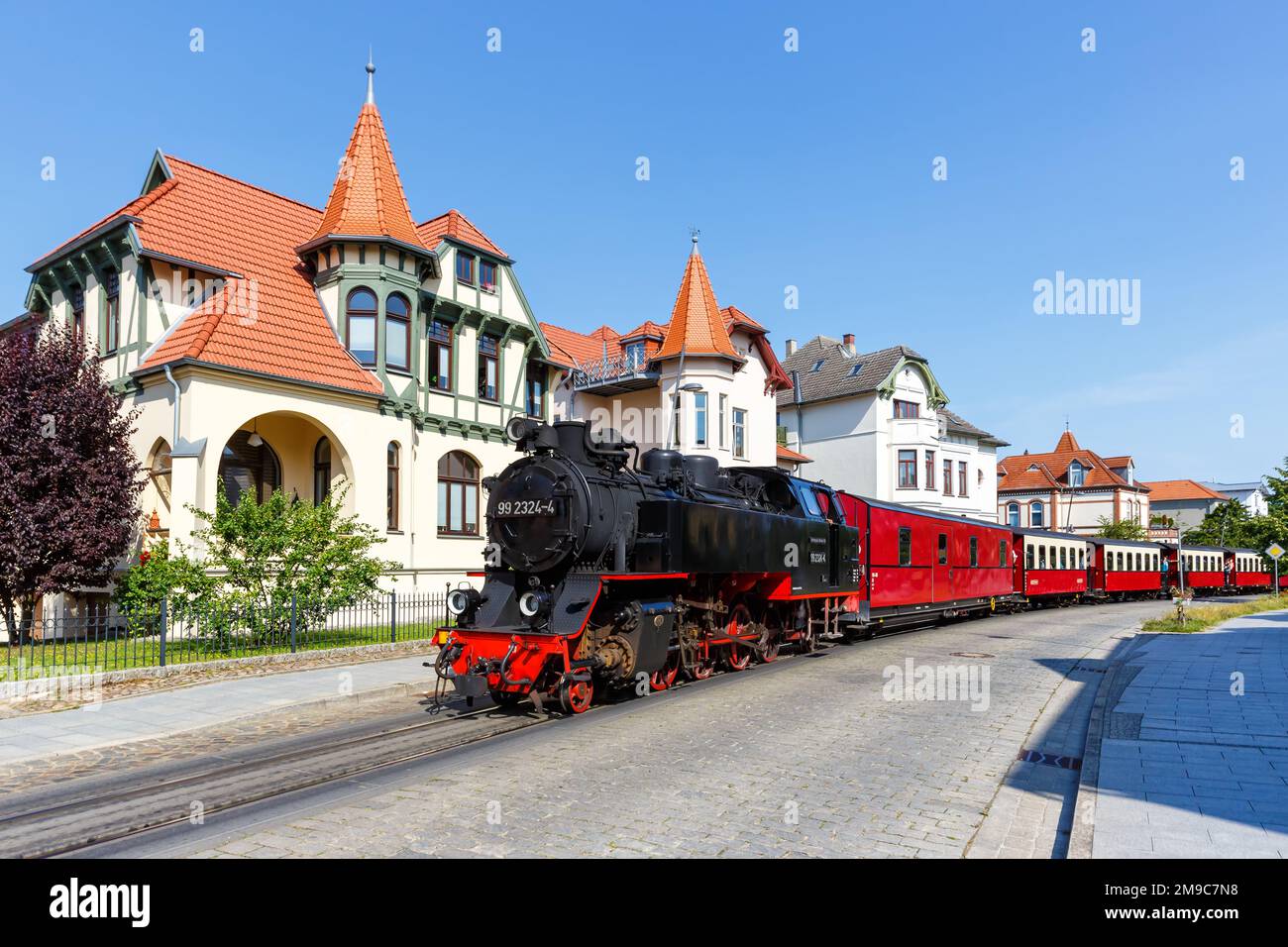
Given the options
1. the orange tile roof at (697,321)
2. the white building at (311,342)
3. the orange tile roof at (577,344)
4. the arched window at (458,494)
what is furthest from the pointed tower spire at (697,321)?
the arched window at (458,494)

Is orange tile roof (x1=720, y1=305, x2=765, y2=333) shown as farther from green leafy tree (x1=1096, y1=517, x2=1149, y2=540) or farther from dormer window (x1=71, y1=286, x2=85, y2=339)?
green leafy tree (x1=1096, y1=517, x2=1149, y2=540)

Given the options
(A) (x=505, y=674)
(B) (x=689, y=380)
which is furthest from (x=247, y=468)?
(B) (x=689, y=380)

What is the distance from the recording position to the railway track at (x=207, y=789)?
5.53m

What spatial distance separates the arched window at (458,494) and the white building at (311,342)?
0.05m

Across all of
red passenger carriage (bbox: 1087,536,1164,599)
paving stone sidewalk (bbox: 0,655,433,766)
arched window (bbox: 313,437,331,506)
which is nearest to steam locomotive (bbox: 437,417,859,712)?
paving stone sidewalk (bbox: 0,655,433,766)

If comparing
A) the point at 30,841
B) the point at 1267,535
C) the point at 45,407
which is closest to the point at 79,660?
the point at 45,407

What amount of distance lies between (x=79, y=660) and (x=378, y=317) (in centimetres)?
1047

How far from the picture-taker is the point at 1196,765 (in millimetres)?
6715

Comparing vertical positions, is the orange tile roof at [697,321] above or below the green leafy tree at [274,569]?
above

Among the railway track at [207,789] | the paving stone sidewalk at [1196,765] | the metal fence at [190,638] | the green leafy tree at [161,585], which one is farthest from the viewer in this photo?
the green leafy tree at [161,585]

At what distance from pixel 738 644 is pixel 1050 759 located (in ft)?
19.5

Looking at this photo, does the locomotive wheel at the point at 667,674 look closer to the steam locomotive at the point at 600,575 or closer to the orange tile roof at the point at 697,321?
the steam locomotive at the point at 600,575

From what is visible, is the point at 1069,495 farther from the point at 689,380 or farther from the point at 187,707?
the point at 187,707

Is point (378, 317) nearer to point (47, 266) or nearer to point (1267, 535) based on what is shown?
point (47, 266)
